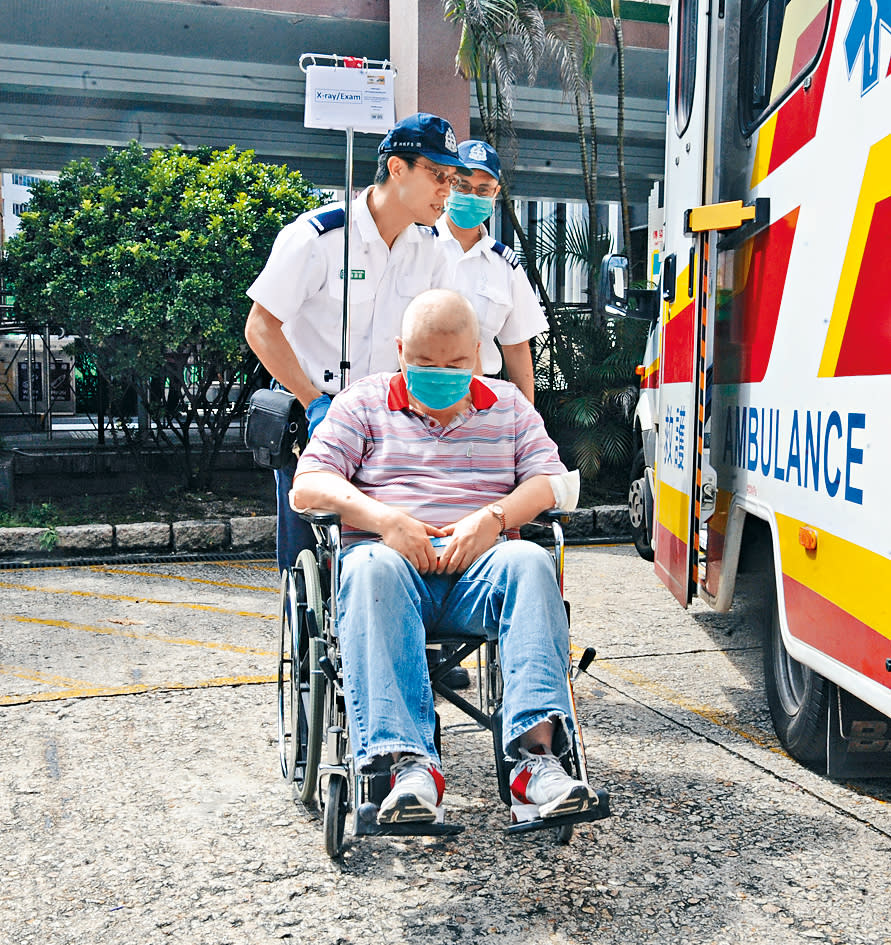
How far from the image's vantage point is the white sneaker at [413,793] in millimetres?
2270

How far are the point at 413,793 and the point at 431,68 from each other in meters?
8.62

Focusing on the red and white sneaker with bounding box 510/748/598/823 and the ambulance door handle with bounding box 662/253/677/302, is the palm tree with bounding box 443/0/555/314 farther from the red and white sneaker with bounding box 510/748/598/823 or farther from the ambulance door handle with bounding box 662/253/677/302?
the red and white sneaker with bounding box 510/748/598/823

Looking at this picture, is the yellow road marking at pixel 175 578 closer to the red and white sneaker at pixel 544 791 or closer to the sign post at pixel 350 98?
the sign post at pixel 350 98

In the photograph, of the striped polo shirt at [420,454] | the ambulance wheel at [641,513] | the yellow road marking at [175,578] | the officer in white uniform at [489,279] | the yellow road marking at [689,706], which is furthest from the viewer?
the ambulance wheel at [641,513]

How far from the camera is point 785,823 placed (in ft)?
9.66

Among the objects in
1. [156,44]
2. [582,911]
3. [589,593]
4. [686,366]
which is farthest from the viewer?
[156,44]

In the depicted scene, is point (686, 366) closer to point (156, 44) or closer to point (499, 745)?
point (499, 745)

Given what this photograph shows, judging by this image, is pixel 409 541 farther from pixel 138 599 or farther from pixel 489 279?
pixel 138 599

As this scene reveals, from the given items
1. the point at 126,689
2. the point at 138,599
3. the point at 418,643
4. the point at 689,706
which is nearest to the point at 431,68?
the point at 138,599

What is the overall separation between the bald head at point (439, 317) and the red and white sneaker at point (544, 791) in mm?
1097

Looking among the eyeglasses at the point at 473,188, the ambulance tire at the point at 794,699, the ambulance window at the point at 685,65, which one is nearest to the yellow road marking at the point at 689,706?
the ambulance tire at the point at 794,699

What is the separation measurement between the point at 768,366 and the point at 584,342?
549cm

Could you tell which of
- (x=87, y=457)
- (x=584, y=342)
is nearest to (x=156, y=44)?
(x=87, y=457)

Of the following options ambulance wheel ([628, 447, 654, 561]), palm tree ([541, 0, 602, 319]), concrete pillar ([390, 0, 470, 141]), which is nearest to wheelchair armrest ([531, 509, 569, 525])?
ambulance wheel ([628, 447, 654, 561])
